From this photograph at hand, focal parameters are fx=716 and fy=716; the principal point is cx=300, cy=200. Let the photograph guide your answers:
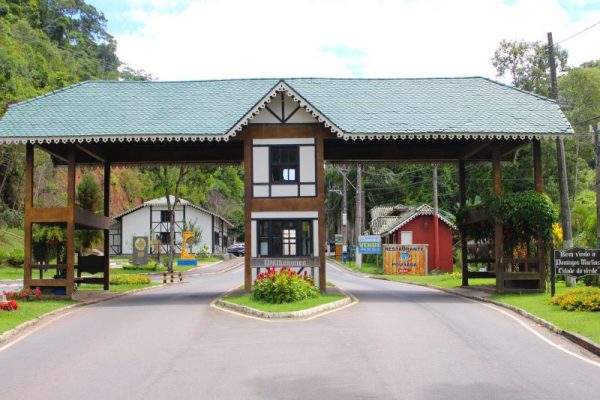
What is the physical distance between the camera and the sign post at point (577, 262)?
20.1 m

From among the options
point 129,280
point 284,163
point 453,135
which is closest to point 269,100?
point 284,163

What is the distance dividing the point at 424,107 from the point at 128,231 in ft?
205

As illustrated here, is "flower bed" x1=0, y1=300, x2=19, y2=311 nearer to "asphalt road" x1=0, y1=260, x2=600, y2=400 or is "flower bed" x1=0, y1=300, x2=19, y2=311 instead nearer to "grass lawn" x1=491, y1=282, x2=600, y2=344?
"asphalt road" x1=0, y1=260, x2=600, y2=400

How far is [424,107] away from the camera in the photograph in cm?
2647

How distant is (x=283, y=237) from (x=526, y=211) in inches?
326

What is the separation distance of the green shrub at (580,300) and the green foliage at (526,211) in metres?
4.80

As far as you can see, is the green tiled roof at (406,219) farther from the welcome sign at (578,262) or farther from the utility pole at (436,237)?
the welcome sign at (578,262)

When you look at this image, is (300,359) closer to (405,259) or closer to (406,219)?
(405,259)

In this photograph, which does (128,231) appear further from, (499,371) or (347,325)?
(499,371)

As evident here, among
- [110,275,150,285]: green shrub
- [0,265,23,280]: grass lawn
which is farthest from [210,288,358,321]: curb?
[0,265,23,280]: grass lawn

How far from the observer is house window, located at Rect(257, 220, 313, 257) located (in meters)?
25.0

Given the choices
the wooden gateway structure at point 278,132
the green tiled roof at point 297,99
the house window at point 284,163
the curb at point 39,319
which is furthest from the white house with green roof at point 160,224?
the house window at point 284,163

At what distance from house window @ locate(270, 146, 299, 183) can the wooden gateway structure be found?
36 mm

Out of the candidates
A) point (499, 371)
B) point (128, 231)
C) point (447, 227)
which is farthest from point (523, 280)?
point (128, 231)
